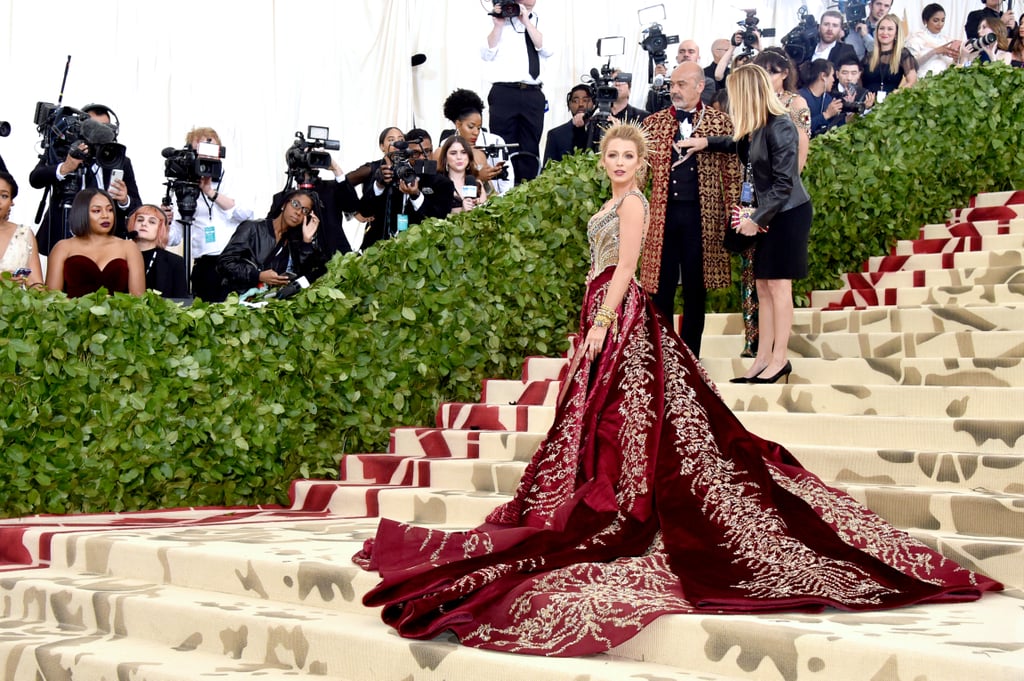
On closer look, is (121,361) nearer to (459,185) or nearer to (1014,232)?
(459,185)

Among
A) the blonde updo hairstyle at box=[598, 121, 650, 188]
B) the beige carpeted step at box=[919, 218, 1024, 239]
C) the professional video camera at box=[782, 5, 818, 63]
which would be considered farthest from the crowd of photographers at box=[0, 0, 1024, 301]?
the blonde updo hairstyle at box=[598, 121, 650, 188]

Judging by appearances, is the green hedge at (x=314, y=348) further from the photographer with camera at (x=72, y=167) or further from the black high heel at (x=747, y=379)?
the black high heel at (x=747, y=379)

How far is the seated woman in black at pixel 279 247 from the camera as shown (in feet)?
21.3

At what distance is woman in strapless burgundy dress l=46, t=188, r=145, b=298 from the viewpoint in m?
5.95

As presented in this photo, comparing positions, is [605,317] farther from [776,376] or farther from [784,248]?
[784,248]

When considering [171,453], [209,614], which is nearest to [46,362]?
[171,453]

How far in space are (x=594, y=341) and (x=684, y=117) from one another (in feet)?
6.80

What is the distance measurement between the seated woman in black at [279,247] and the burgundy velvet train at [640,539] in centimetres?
263

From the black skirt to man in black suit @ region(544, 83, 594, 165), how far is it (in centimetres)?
319

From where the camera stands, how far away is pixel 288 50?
8.95 metres

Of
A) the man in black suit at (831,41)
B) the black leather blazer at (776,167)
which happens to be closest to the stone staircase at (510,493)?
the black leather blazer at (776,167)

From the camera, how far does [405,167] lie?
23.3ft

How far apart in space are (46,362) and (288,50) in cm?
430

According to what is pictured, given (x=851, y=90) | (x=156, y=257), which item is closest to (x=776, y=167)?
(x=156, y=257)
